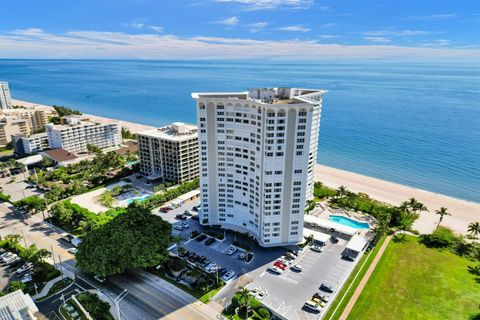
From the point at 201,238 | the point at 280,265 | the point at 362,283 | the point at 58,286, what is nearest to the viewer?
the point at 58,286

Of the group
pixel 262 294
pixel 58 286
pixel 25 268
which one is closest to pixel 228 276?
pixel 262 294

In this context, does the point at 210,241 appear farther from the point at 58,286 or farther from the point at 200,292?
the point at 58,286

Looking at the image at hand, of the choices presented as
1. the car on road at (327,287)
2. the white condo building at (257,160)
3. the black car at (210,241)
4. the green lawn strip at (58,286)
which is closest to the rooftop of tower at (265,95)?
the white condo building at (257,160)

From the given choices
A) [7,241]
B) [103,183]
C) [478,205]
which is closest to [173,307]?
[7,241]

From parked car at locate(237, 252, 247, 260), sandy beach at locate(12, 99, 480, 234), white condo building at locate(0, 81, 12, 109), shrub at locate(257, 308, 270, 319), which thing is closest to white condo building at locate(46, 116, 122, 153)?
sandy beach at locate(12, 99, 480, 234)

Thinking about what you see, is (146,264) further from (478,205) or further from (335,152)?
(335,152)

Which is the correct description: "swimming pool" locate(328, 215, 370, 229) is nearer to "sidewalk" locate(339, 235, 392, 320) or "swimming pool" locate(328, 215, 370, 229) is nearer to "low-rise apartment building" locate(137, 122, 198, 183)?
"sidewalk" locate(339, 235, 392, 320)

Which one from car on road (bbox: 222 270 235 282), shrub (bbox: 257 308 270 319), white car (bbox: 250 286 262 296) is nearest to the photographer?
shrub (bbox: 257 308 270 319)
